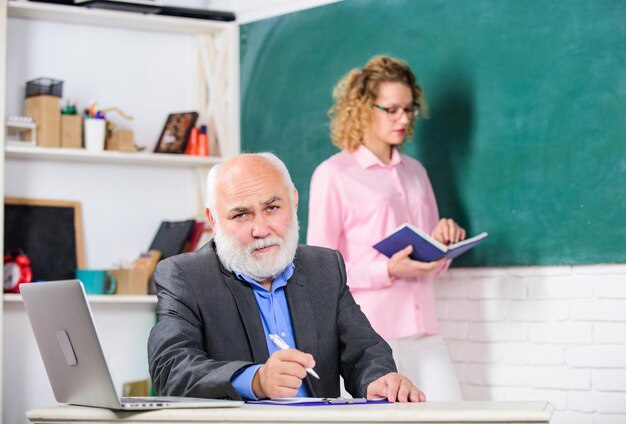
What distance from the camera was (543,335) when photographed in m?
4.18

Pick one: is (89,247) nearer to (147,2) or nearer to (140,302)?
(140,302)

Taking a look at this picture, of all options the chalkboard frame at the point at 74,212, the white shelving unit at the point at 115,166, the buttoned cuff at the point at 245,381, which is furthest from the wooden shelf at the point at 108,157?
the buttoned cuff at the point at 245,381

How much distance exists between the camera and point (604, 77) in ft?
13.1

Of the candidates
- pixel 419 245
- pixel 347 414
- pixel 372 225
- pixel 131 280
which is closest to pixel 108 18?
pixel 131 280

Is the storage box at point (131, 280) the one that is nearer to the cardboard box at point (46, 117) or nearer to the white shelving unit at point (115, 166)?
the white shelving unit at point (115, 166)

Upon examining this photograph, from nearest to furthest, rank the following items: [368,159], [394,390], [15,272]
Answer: [394,390]
[368,159]
[15,272]

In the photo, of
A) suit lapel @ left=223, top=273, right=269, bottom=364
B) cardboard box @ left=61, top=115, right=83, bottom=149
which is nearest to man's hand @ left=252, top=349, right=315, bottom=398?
suit lapel @ left=223, top=273, right=269, bottom=364

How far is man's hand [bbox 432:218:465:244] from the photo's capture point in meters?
4.02

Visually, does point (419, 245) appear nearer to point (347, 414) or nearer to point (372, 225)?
point (372, 225)

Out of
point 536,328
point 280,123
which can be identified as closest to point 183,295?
point 536,328

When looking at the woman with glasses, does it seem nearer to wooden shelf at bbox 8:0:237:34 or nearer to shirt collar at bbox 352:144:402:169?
shirt collar at bbox 352:144:402:169

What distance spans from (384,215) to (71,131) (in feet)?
5.95

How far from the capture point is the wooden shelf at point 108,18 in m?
5.02

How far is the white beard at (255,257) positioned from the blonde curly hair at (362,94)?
146cm
